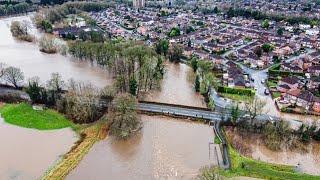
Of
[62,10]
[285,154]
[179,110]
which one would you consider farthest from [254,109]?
[62,10]

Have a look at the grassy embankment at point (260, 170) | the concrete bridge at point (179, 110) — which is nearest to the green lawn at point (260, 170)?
the grassy embankment at point (260, 170)

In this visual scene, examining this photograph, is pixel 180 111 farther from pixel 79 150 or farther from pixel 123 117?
pixel 79 150

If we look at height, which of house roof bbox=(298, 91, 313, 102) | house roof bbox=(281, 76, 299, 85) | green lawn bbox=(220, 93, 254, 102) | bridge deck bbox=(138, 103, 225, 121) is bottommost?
bridge deck bbox=(138, 103, 225, 121)

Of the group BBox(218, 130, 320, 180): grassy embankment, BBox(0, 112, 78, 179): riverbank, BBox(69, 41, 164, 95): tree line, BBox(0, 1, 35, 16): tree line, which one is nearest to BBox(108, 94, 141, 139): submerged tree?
BBox(0, 112, 78, 179): riverbank

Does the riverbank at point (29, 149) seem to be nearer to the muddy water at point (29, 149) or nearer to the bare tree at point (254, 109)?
the muddy water at point (29, 149)

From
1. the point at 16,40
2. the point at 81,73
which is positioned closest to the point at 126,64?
the point at 81,73

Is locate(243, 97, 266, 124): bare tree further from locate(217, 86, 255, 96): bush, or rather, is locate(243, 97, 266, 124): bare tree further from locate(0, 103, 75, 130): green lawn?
locate(0, 103, 75, 130): green lawn
